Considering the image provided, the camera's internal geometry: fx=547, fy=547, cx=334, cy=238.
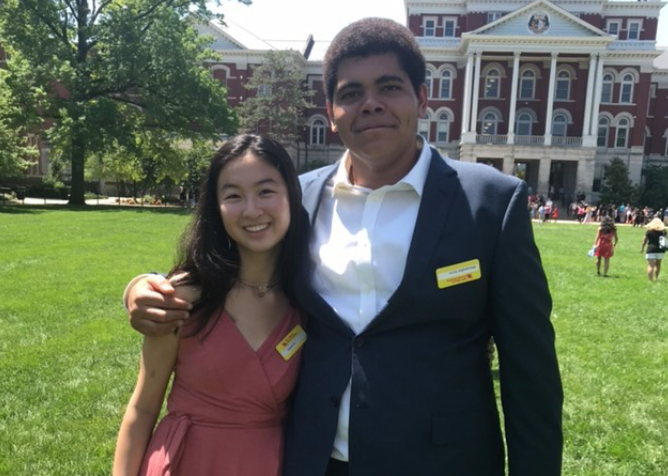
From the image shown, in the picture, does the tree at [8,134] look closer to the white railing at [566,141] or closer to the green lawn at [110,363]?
the green lawn at [110,363]

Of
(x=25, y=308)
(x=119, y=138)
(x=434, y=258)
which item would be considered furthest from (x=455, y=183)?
(x=119, y=138)

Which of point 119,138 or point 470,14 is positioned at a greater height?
point 470,14

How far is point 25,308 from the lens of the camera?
8.01 metres

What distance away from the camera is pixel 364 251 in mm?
1907

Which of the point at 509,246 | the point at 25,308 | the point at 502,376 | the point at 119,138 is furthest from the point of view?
the point at 119,138

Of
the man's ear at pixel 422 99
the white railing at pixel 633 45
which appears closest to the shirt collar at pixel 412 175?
the man's ear at pixel 422 99

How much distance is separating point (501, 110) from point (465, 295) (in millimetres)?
52324

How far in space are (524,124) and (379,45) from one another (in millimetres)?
52850

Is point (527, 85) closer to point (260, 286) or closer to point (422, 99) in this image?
point (422, 99)

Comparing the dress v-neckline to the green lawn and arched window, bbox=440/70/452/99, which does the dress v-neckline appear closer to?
the green lawn

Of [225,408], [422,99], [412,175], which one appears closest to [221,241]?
[225,408]

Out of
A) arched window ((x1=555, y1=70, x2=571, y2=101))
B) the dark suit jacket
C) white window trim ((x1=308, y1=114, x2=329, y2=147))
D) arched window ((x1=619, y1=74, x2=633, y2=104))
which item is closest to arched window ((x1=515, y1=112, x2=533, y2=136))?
arched window ((x1=555, y1=70, x2=571, y2=101))

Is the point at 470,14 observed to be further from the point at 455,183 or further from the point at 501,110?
the point at 455,183

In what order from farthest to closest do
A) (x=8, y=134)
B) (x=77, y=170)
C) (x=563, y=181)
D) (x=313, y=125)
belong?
(x=313, y=125) < (x=563, y=181) < (x=77, y=170) < (x=8, y=134)
